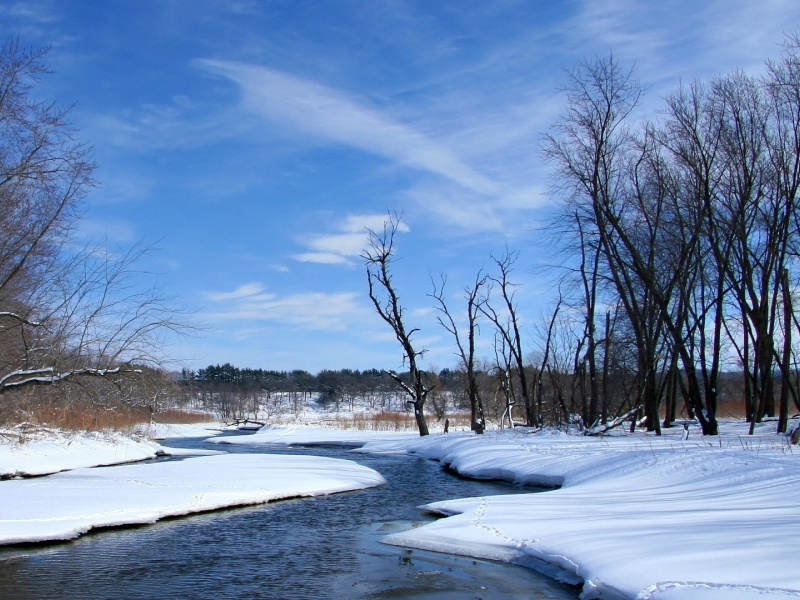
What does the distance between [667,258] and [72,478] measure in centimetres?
2035

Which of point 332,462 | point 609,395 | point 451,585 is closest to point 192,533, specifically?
point 451,585

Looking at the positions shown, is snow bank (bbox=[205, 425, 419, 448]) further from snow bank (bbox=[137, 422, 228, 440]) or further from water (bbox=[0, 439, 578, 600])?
water (bbox=[0, 439, 578, 600])

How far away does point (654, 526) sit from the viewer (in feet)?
24.8

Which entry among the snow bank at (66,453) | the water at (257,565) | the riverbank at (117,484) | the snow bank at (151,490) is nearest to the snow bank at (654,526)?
the water at (257,565)

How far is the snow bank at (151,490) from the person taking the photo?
9391 mm

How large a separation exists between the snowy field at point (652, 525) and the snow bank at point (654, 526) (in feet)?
0.05

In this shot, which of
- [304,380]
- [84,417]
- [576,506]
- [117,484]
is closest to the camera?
[576,506]

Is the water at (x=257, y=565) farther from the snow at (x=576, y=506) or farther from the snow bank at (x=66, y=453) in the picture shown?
the snow bank at (x=66, y=453)

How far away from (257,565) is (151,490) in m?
5.62

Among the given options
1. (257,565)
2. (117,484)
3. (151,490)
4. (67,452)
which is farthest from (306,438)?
(257,565)

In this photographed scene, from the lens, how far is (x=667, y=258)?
24.1 m

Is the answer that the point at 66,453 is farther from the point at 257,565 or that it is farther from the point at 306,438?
the point at 306,438

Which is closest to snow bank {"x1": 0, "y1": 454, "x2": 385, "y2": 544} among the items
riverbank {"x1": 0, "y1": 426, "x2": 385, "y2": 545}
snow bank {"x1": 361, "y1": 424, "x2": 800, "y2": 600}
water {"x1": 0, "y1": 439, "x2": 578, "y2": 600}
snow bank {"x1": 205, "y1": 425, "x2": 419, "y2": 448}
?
riverbank {"x1": 0, "y1": 426, "x2": 385, "y2": 545}

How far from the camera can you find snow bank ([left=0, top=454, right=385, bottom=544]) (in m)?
9.39
